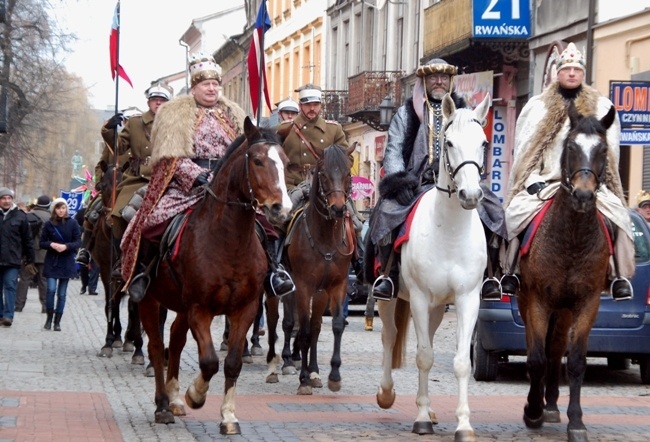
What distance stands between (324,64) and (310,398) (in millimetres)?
43310

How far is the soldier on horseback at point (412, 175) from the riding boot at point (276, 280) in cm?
71

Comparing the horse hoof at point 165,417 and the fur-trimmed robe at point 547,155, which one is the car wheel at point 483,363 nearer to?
the fur-trimmed robe at point 547,155

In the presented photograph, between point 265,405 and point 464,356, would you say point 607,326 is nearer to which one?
point 265,405

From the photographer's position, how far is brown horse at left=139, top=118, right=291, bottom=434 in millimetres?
10156

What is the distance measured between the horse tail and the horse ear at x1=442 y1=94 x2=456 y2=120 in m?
2.21

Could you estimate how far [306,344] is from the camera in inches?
545

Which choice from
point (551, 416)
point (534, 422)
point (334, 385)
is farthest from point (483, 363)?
point (534, 422)

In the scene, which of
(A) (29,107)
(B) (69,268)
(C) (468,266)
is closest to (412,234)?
(C) (468,266)

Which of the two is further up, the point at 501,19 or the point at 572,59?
the point at 501,19

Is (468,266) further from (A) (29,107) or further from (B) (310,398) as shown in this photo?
(A) (29,107)

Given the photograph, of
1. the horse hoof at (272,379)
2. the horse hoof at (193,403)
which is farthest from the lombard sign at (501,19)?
the horse hoof at (193,403)

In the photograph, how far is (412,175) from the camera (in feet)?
37.5

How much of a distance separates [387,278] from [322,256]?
3162 millimetres

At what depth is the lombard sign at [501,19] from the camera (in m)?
30.8
